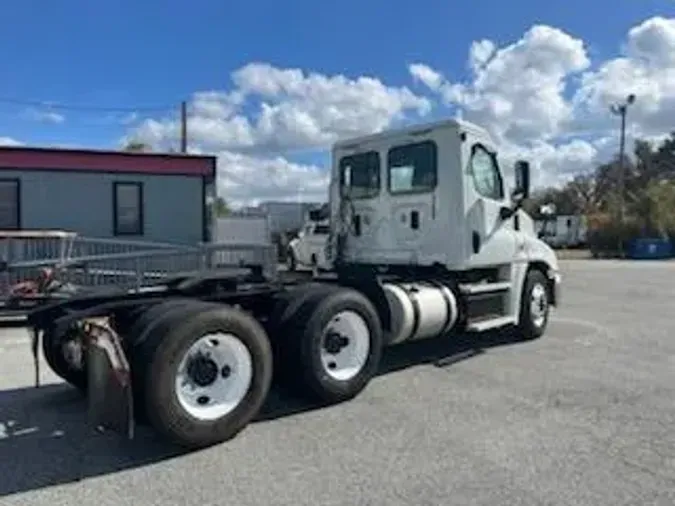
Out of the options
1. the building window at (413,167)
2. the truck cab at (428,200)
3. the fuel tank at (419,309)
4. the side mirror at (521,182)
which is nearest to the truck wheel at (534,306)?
the truck cab at (428,200)

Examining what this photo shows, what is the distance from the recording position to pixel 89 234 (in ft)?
67.0

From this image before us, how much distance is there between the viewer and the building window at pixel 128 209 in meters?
21.0

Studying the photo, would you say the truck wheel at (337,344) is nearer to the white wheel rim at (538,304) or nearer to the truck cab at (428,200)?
the truck cab at (428,200)

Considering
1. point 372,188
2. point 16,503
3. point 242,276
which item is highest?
point 372,188

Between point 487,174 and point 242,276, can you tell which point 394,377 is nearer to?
point 242,276

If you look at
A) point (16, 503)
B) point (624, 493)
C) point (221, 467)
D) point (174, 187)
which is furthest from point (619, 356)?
point (174, 187)

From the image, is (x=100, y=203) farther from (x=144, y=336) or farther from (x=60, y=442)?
(x=144, y=336)

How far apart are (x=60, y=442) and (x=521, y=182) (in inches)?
265

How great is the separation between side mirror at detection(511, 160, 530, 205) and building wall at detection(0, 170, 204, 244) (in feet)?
39.9

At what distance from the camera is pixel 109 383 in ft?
19.9

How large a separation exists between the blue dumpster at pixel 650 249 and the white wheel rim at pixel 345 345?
42040mm

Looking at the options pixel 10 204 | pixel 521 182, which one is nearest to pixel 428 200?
pixel 521 182

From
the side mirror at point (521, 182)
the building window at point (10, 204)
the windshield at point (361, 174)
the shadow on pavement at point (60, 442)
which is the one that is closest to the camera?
the shadow on pavement at point (60, 442)

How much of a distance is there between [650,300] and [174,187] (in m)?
11.6
